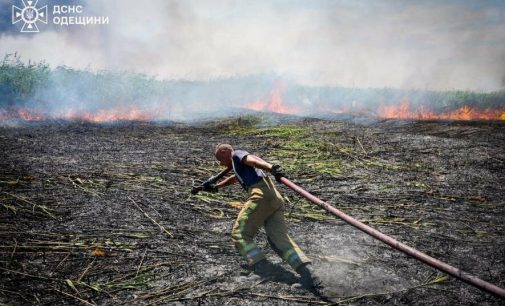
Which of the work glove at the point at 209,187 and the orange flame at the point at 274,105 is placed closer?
the work glove at the point at 209,187

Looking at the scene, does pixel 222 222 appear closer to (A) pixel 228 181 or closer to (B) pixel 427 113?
(A) pixel 228 181

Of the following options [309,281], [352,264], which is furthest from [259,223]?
[352,264]

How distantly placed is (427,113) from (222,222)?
74.2ft

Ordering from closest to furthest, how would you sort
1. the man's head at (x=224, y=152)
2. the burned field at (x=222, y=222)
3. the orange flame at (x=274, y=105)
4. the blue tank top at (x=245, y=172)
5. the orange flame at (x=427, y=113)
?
the burned field at (x=222, y=222) → the blue tank top at (x=245, y=172) → the man's head at (x=224, y=152) → the orange flame at (x=427, y=113) → the orange flame at (x=274, y=105)

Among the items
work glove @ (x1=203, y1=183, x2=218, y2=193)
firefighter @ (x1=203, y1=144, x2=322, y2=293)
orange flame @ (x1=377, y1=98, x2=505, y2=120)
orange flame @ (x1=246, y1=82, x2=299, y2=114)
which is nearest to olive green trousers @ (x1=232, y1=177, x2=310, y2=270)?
firefighter @ (x1=203, y1=144, x2=322, y2=293)

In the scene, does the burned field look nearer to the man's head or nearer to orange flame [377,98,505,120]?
the man's head

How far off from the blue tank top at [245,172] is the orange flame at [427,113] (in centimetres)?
1963

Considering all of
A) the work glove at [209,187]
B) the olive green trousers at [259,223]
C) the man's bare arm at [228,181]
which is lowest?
the olive green trousers at [259,223]

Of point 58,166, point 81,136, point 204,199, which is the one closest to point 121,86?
point 81,136

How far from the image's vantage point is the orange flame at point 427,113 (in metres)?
23.4

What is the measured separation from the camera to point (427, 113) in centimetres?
2586

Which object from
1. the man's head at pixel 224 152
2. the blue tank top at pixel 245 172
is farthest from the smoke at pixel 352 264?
the man's head at pixel 224 152

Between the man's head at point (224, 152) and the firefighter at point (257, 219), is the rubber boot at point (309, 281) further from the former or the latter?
the man's head at point (224, 152)

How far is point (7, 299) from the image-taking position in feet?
13.8
